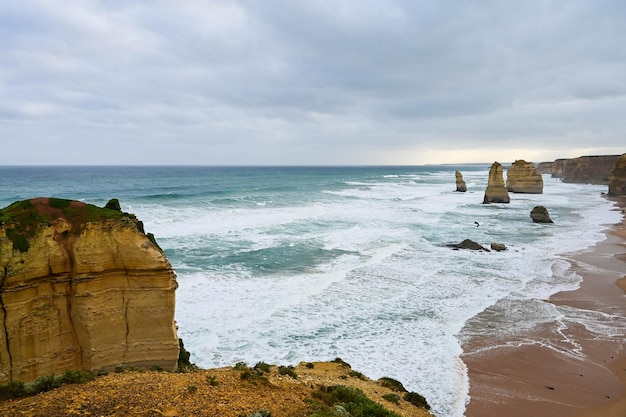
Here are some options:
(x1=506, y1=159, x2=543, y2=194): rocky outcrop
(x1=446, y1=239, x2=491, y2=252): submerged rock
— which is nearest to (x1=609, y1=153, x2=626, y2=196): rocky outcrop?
(x1=506, y1=159, x2=543, y2=194): rocky outcrop

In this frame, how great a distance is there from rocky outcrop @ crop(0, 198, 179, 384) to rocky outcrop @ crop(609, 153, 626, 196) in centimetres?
8184

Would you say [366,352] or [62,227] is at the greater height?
[62,227]

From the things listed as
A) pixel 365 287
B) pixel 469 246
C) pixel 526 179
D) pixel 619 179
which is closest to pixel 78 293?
pixel 365 287

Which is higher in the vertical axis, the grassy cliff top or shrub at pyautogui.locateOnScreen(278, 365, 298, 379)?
the grassy cliff top

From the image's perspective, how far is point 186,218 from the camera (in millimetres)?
42469

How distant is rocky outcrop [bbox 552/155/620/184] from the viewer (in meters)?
102

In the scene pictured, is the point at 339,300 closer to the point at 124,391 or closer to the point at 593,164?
the point at 124,391

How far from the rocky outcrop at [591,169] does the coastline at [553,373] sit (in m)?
103

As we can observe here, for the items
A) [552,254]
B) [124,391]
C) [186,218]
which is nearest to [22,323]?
[124,391]

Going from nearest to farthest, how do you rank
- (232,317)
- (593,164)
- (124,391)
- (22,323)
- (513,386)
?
(124,391), (22,323), (513,386), (232,317), (593,164)

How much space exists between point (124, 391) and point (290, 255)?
20.0 meters

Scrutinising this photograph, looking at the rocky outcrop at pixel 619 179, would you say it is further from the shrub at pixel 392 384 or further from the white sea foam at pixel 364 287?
the shrub at pixel 392 384

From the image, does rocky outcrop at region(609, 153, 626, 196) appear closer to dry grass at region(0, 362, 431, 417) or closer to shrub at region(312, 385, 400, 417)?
dry grass at region(0, 362, 431, 417)

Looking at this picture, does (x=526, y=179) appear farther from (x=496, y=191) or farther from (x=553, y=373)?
(x=553, y=373)
